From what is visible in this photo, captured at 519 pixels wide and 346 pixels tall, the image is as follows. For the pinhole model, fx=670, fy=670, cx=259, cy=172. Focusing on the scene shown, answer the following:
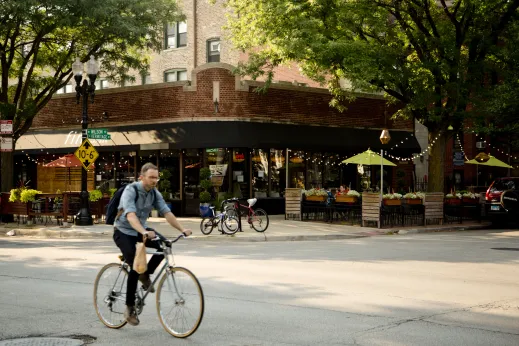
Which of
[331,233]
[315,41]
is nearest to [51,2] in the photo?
[315,41]

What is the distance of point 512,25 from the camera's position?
25344 mm

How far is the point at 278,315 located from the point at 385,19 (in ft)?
67.4

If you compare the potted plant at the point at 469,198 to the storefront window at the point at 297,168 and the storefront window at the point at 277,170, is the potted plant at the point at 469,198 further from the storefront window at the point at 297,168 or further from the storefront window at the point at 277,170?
the storefront window at the point at 277,170

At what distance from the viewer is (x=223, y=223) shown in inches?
784

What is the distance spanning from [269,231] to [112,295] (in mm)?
13900

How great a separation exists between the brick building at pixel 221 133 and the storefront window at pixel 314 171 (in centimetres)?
5

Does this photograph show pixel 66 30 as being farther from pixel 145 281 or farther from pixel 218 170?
pixel 145 281

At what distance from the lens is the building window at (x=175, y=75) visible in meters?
37.1

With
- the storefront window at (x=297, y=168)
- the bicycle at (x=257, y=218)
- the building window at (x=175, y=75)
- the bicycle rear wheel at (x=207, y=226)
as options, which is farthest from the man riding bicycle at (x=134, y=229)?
the building window at (x=175, y=75)

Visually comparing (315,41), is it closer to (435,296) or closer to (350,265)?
(350,265)

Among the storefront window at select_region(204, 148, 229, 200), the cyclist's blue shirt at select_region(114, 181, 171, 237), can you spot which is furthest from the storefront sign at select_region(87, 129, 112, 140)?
the cyclist's blue shirt at select_region(114, 181, 171, 237)

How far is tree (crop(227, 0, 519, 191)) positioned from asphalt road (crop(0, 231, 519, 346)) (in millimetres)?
9835

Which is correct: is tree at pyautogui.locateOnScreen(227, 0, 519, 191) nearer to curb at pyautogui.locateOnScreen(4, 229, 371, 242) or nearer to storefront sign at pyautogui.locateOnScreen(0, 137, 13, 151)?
curb at pyautogui.locateOnScreen(4, 229, 371, 242)

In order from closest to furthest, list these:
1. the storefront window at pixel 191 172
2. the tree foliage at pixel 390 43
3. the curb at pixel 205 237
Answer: the curb at pixel 205 237 → the tree foliage at pixel 390 43 → the storefront window at pixel 191 172
